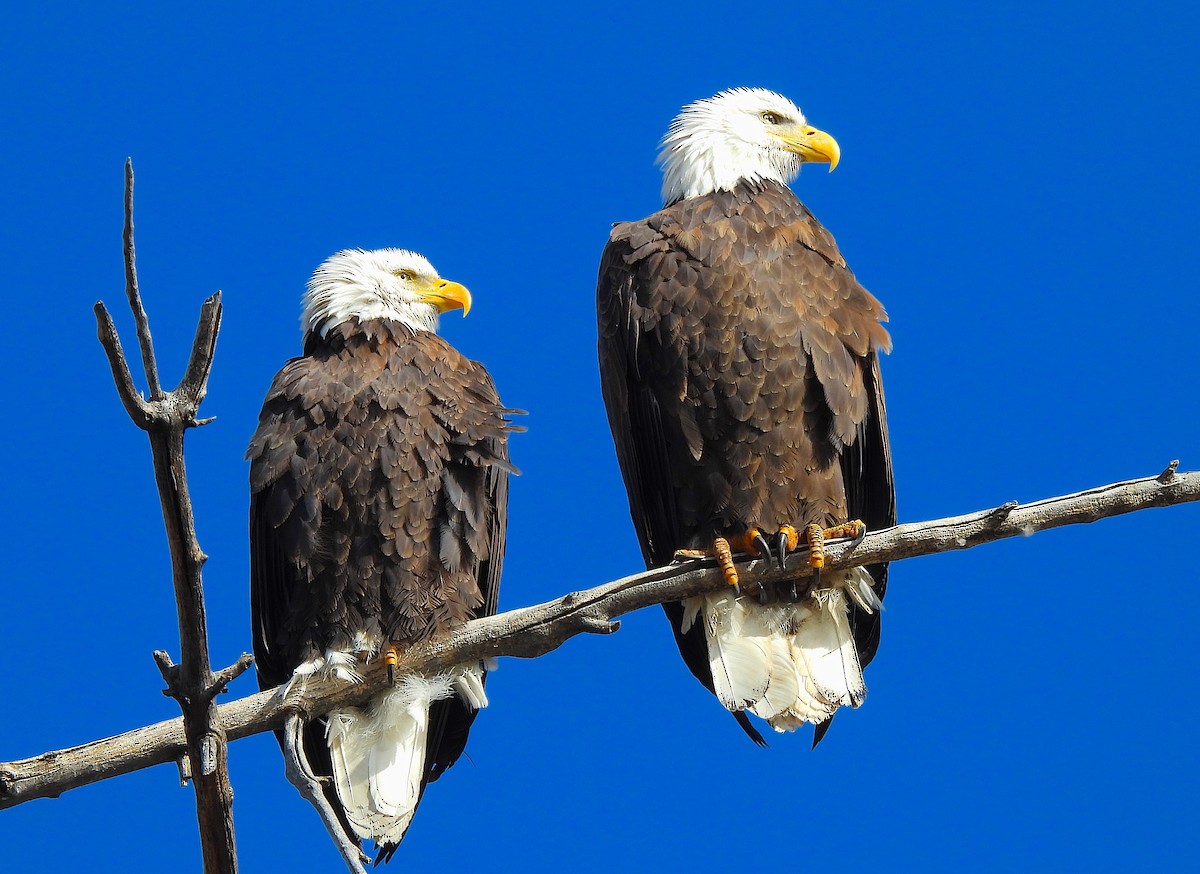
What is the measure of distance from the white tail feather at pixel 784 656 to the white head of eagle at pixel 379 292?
5.78 ft

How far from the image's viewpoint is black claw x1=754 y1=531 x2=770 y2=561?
5668mm

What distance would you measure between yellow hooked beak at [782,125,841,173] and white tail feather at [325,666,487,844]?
8.66 feet

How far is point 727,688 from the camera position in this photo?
597cm

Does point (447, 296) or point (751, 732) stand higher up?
point (447, 296)

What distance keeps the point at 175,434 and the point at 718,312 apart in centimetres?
232

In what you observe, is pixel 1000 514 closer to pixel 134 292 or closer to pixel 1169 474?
pixel 1169 474

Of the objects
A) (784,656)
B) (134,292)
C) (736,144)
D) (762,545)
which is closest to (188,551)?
(134,292)

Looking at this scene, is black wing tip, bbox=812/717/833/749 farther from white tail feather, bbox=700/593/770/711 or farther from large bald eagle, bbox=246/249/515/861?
large bald eagle, bbox=246/249/515/861

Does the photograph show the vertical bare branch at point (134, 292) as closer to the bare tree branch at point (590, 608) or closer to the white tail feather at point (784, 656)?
the bare tree branch at point (590, 608)

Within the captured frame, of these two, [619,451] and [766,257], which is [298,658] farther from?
[766,257]

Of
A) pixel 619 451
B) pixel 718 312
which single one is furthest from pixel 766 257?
pixel 619 451

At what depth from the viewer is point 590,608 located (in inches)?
203

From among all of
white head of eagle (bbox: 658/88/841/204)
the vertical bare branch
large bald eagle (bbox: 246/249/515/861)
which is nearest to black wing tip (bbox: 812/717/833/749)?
large bald eagle (bbox: 246/249/515/861)

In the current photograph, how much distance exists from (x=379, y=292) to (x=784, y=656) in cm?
231
